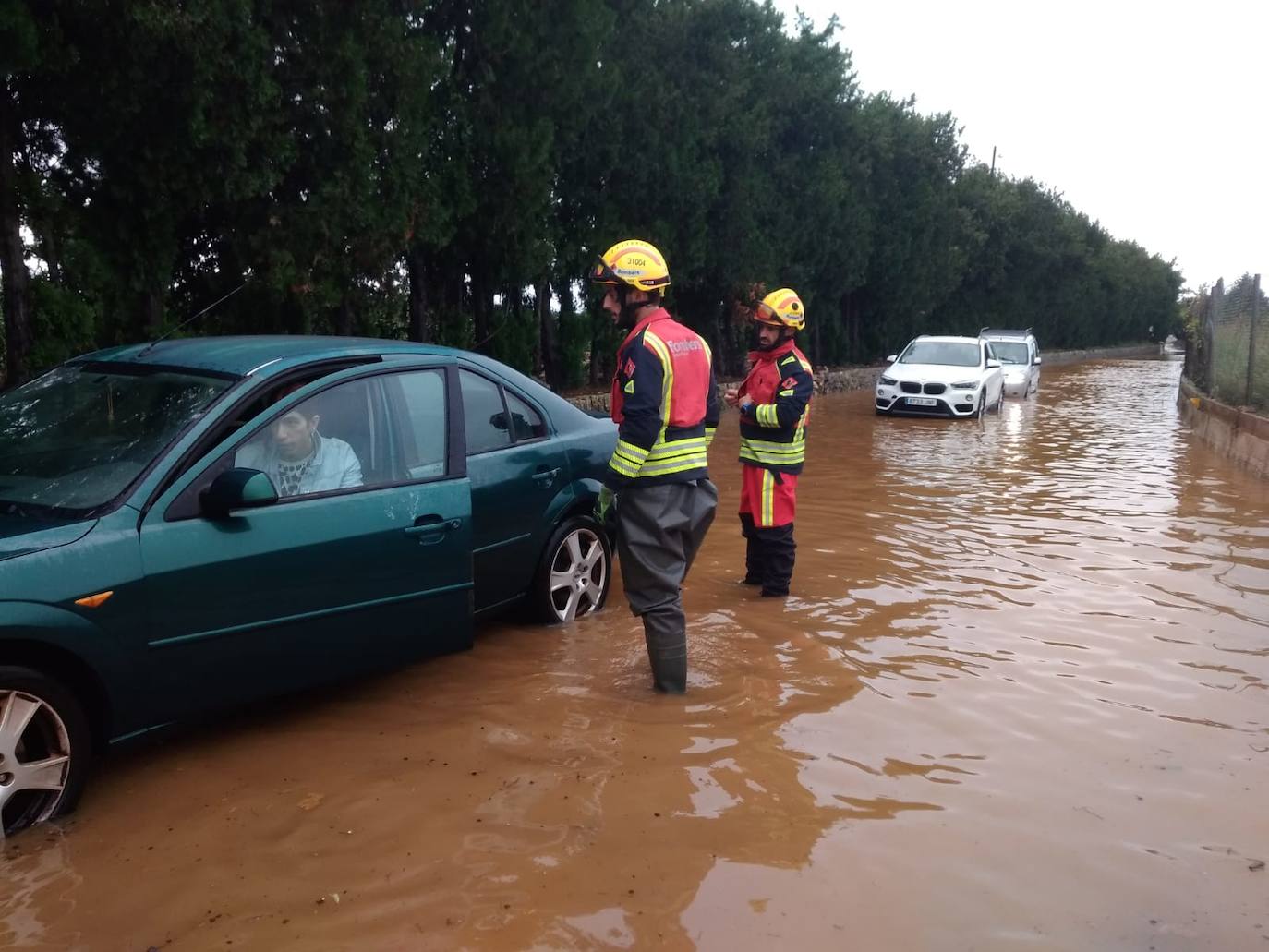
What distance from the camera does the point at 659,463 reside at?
4957 millimetres

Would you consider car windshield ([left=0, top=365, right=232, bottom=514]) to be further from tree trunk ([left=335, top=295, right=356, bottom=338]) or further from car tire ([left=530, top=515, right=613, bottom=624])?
tree trunk ([left=335, top=295, right=356, bottom=338])

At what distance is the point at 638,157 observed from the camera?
18.7 meters

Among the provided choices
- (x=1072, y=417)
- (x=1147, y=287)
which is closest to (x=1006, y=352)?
(x=1072, y=417)

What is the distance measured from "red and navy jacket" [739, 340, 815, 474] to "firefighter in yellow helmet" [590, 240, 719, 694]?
Answer: 176 cm

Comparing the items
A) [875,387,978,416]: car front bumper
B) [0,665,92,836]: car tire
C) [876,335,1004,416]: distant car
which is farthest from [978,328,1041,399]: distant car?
[0,665,92,836]: car tire

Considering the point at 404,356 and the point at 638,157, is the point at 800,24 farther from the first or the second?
the point at 404,356

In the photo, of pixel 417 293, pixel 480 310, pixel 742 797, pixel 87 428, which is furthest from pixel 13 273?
pixel 742 797

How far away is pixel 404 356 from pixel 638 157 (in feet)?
47.6

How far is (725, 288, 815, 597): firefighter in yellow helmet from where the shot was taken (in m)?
6.83

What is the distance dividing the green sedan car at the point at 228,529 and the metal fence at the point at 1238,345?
1273cm

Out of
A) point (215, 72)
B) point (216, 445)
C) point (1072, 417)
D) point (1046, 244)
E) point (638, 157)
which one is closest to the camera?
point (216, 445)

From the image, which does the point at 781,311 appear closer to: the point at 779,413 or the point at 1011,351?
the point at 779,413

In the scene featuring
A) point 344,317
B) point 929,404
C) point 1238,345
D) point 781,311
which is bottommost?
point 929,404

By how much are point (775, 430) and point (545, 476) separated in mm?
1778
